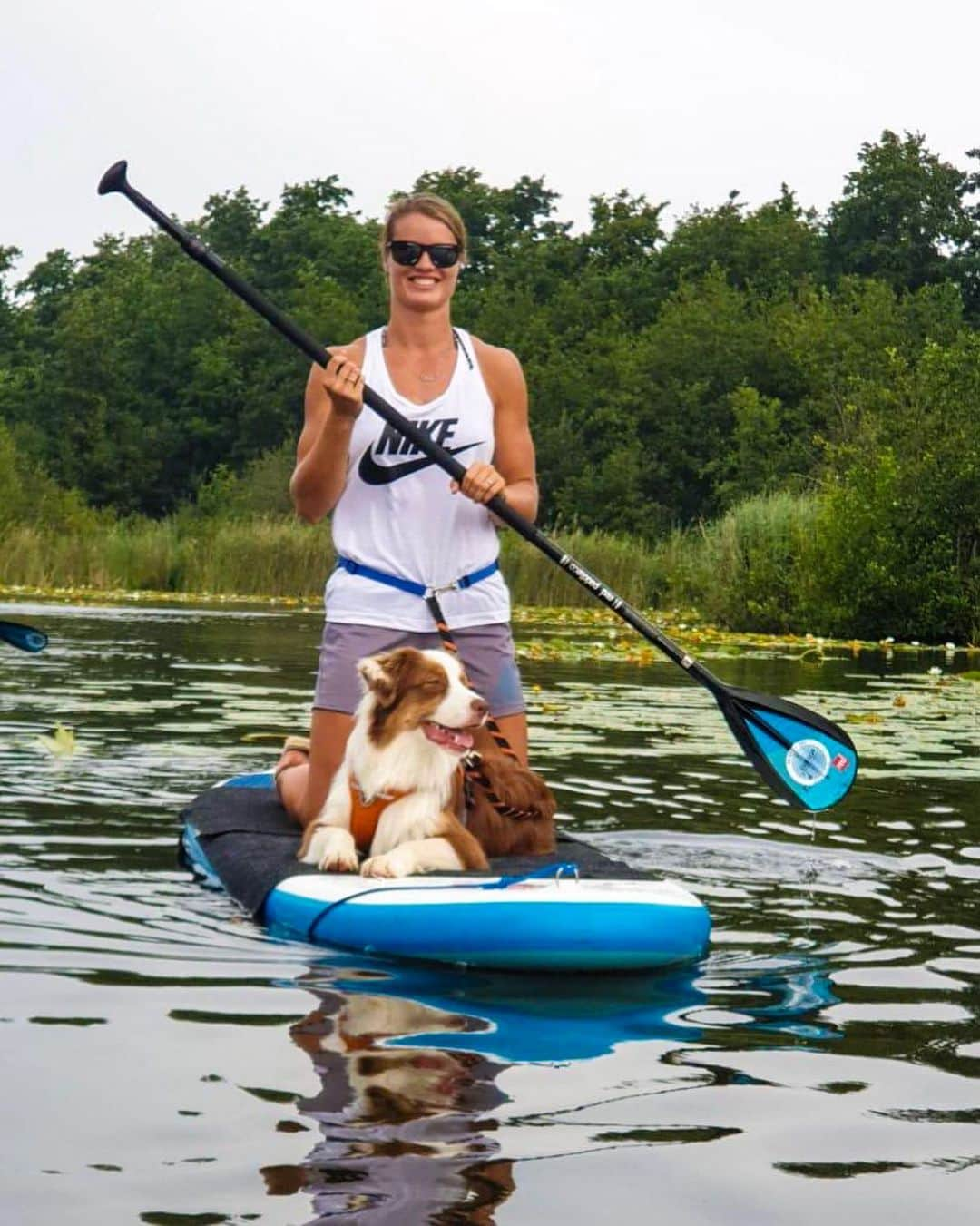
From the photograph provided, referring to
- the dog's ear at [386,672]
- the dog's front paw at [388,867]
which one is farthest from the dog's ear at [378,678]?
the dog's front paw at [388,867]

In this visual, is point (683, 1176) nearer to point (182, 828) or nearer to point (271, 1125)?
point (271, 1125)

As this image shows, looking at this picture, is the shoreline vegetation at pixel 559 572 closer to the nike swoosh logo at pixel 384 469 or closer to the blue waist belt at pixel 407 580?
the blue waist belt at pixel 407 580

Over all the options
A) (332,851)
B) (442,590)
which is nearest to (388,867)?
(332,851)

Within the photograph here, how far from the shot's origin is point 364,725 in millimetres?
6570

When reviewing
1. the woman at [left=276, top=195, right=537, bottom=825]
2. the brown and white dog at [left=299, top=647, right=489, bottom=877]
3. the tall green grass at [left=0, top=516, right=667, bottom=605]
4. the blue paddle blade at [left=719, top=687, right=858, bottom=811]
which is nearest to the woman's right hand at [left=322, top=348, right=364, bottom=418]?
the woman at [left=276, top=195, right=537, bottom=825]

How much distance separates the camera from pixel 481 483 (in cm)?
664

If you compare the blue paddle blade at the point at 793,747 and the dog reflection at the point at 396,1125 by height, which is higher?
the blue paddle blade at the point at 793,747

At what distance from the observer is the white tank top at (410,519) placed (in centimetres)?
682

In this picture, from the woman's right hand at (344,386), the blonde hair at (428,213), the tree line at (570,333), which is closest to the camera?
the woman's right hand at (344,386)

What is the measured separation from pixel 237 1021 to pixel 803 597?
22.9m

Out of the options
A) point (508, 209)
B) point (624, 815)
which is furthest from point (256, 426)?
point (624, 815)

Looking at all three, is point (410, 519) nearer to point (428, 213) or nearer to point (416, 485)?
point (416, 485)

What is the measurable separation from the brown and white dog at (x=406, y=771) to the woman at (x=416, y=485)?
283 millimetres

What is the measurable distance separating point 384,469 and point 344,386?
14.5 inches
